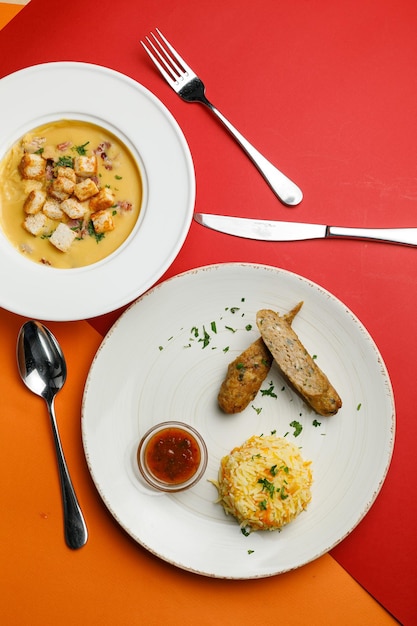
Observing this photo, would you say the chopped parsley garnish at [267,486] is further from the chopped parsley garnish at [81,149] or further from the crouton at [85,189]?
the chopped parsley garnish at [81,149]

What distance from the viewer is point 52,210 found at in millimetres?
3098

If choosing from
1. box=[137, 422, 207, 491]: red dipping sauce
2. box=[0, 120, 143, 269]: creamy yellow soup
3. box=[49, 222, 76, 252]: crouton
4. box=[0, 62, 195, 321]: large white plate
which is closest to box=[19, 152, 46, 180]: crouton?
box=[0, 120, 143, 269]: creamy yellow soup

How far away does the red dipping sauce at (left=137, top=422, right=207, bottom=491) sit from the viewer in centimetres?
309

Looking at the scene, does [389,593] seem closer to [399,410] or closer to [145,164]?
[399,410]

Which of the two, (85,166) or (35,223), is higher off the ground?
(85,166)

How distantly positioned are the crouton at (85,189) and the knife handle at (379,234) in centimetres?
116

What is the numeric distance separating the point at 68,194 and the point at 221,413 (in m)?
1.27

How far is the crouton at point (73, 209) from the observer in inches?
122

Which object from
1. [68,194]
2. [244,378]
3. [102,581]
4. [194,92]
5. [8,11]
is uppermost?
[8,11]

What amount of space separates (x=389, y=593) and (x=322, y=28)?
285cm

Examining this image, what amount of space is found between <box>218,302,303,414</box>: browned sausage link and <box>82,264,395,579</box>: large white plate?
Result: 0.33 feet

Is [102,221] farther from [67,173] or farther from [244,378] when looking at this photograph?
[244,378]

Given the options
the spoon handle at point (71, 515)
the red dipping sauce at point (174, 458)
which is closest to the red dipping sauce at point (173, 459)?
the red dipping sauce at point (174, 458)

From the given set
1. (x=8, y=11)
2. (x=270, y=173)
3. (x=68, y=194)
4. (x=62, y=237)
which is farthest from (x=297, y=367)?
(x=8, y=11)
